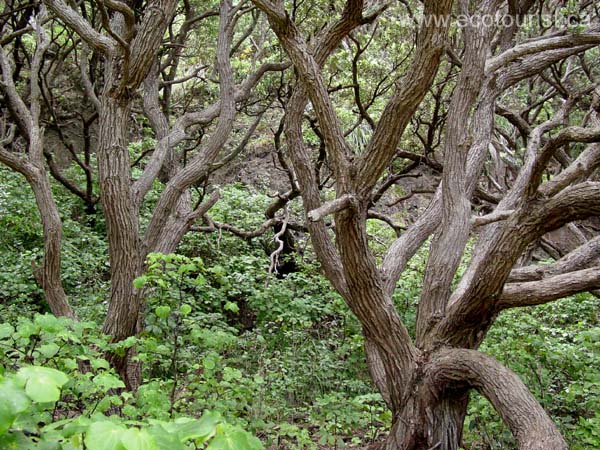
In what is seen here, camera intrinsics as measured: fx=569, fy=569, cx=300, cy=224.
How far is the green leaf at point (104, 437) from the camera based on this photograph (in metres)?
1.15

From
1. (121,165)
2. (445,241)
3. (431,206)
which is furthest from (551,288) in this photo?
(121,165)

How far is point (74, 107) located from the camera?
12.1 metres

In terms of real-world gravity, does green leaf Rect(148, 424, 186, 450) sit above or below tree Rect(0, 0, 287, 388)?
below

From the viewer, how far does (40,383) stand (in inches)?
49.8

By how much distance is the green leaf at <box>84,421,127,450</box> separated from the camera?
115 cm

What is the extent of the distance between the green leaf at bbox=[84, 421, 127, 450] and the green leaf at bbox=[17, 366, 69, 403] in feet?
0.43

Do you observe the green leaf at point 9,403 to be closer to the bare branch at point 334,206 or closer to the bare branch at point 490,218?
the bare branch at point 334,206

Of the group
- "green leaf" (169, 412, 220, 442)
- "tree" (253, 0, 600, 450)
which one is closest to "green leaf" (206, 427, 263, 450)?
"green leaf" (169, 412, 220, 442)

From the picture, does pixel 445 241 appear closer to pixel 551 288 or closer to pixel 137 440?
pixel 551 288

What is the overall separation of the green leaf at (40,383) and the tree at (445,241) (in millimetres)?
1795

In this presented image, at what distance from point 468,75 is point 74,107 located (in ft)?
33.2

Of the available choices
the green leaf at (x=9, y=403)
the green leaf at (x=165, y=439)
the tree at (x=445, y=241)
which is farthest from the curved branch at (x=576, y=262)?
the green leaf at (x=9, y=403)

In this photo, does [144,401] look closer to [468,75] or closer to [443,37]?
[443,37]

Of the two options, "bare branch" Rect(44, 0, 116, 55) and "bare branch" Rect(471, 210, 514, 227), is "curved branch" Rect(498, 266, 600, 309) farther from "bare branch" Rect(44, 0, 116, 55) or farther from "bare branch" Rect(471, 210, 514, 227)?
"bare branch" Rect(44, 0, 116, 55)
